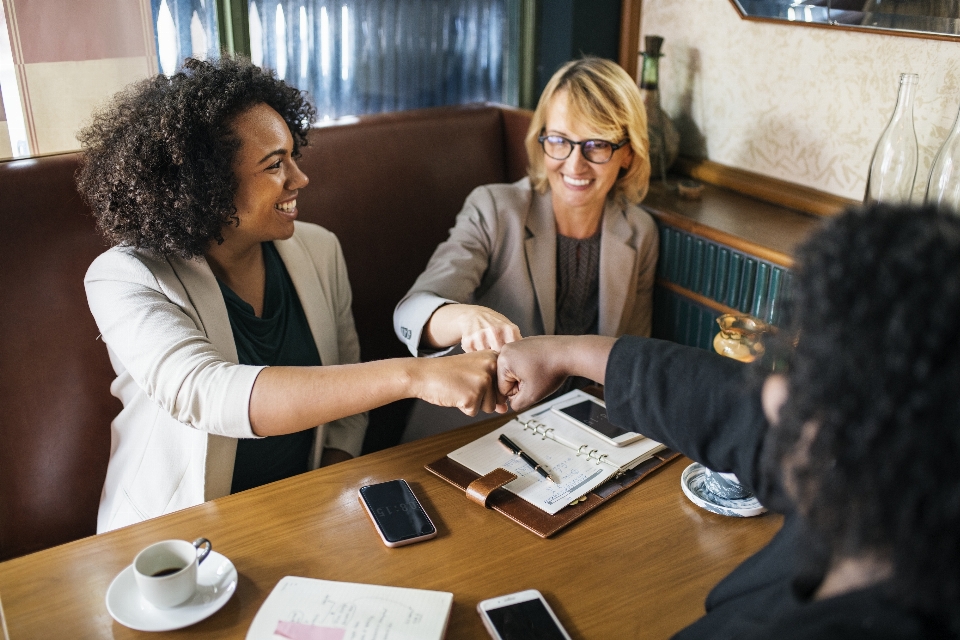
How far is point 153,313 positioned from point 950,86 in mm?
1808

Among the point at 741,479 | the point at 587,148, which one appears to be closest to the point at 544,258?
the point at 587,148

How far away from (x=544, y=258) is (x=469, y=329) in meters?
0.47

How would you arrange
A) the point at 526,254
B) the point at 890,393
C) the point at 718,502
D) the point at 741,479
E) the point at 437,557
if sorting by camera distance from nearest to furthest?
the point at 890,393 < the point at 741,479 < the point at 437,557 < the point at 718,502 < the point at 526,254

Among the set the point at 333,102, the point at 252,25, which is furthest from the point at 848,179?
the point at 252,25

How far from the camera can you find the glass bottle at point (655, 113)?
8.16 ft

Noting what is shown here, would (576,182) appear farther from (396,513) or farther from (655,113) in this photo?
(396,513)

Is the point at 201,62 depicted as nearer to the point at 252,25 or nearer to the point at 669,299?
the point at 252,25

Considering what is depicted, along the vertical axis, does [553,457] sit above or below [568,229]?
below

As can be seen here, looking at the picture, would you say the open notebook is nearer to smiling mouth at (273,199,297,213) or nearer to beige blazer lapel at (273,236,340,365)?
→ beige blazer lapel at (273,236,340,365)

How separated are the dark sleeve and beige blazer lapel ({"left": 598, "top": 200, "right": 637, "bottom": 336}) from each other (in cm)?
97

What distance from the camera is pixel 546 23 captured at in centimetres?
273

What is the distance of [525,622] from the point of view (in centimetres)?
108

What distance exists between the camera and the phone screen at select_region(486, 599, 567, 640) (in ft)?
3.47

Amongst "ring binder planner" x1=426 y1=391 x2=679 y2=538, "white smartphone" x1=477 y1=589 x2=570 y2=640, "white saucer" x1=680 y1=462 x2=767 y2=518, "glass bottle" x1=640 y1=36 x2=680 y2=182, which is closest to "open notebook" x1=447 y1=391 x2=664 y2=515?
"ring binder planner" x1=426 y1=391 x2=679 y2=538
